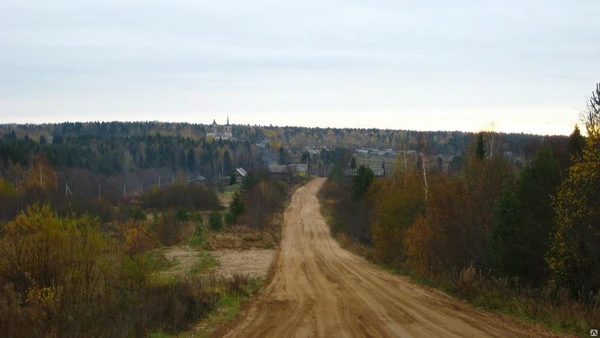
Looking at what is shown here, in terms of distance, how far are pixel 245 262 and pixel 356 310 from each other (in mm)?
18464

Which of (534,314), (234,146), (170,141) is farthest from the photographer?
(234,146)

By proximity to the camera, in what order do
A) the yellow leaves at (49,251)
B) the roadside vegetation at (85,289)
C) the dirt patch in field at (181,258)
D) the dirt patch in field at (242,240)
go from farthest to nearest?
the dirt patch in field at (242,240) < the dirt patch in field at (181,258) < the yellow leaves at (49,251) < the roadside vegetation at (85,289)

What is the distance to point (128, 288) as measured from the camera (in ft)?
59.2

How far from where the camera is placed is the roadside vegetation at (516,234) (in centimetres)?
1789

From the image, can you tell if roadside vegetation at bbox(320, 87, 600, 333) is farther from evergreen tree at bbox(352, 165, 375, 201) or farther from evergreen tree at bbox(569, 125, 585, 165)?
evergreen tree at bbox(352, 165, 375, 201)

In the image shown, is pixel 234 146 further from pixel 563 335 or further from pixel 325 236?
pixel 563 335

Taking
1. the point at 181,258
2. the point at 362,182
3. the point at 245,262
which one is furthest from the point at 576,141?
the point at 362,182

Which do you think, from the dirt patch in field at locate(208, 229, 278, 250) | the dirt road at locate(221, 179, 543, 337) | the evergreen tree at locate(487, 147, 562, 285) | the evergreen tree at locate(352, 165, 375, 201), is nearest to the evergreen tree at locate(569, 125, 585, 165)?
the evergreen tree at locate(487, 147, 562, 285)

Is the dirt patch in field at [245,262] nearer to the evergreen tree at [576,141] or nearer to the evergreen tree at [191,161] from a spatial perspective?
the evergreen tree at [576,141]

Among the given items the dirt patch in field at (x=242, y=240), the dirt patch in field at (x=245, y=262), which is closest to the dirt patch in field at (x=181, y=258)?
the dirt patch in field at (x=245, y=262)

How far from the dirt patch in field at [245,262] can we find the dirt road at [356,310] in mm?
1223

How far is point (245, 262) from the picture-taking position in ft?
114

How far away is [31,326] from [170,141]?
543 ft

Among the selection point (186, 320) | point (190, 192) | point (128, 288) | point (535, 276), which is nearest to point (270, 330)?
point (186, 320)
